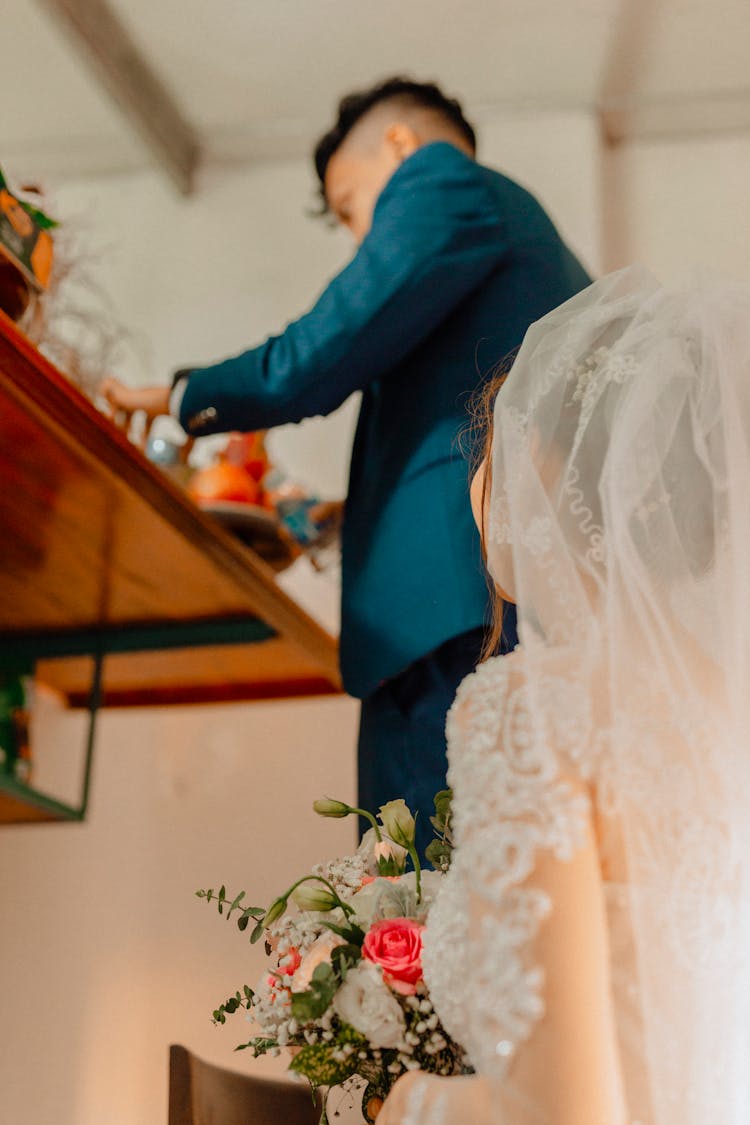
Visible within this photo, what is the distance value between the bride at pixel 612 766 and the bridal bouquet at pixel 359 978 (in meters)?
0.05

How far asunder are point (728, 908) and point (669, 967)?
0.17ft

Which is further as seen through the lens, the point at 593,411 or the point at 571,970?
the point at 593,411

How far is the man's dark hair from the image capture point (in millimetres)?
1830

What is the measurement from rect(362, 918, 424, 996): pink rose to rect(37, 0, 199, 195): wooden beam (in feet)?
6.80

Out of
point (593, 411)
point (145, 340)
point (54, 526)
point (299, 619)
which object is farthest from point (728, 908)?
point (145, 340)

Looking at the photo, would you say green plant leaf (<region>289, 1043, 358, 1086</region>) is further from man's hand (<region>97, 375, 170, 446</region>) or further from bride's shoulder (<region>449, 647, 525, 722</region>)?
man's hand (<region>97, 375, 170, 446</region>)

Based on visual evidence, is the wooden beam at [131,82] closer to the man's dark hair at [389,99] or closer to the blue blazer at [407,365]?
the man's dark hair at [389,99]

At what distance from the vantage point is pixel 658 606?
83cm

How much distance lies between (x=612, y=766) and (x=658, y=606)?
0.38ft

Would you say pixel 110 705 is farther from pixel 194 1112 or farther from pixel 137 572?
pixel 194 1112

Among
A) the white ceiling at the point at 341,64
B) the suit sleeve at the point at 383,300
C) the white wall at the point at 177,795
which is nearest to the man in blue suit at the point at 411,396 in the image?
the suit sleeve at the point at 383,300

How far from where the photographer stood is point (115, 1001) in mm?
2291

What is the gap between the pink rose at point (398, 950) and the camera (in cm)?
84

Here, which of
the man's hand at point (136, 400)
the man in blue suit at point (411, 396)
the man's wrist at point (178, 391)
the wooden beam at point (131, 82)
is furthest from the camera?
the wooden beam at point (131, 82)
